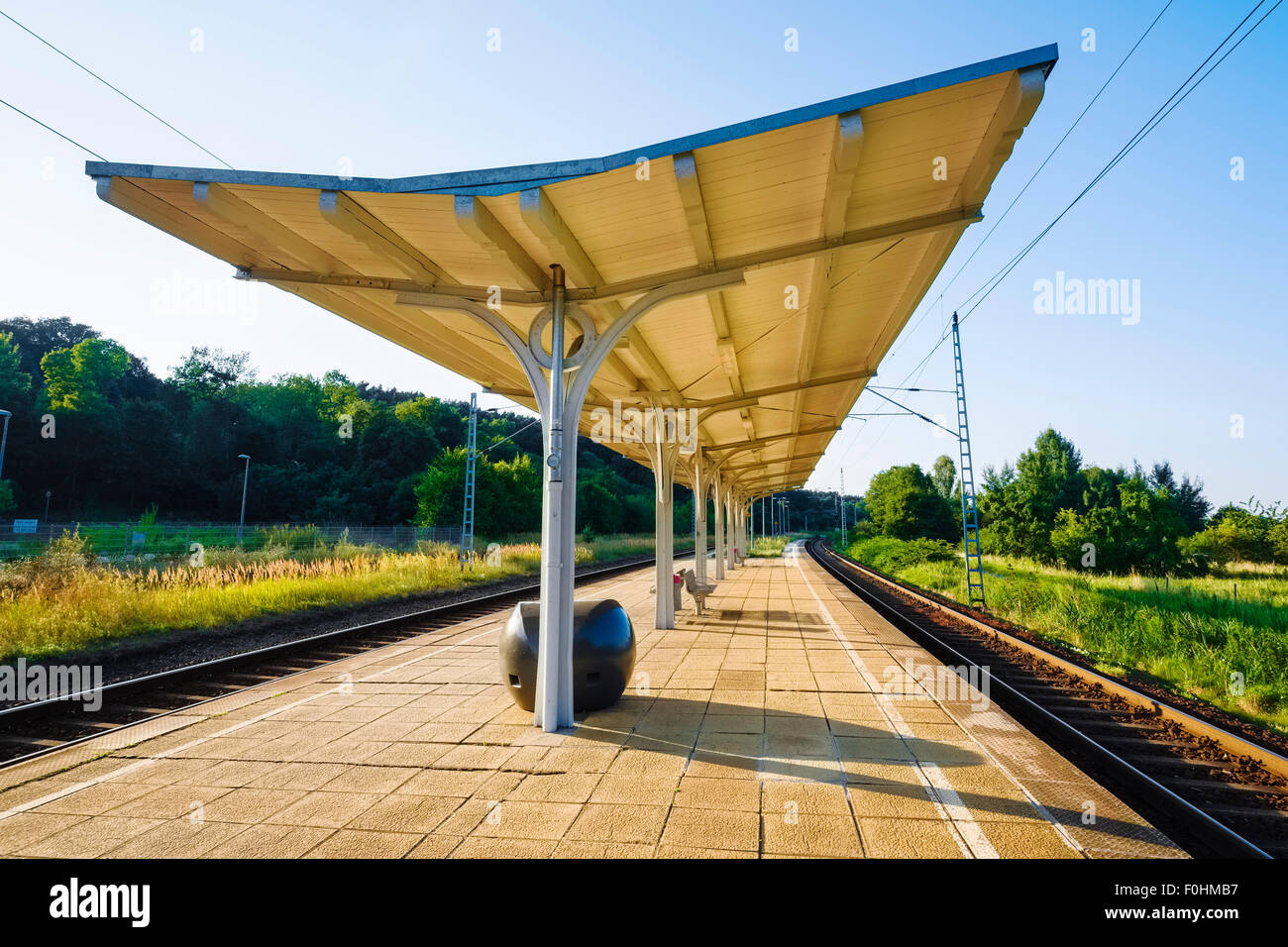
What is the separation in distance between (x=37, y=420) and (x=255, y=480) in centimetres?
1538

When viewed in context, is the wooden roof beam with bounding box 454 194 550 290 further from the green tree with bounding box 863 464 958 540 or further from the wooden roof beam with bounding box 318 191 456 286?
the green tree with bounding box 863 464 958 540

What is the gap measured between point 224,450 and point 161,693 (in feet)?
208

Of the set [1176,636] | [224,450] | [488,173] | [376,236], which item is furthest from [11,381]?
[1176,636]

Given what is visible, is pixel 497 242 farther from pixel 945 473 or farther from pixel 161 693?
pixel 945 473

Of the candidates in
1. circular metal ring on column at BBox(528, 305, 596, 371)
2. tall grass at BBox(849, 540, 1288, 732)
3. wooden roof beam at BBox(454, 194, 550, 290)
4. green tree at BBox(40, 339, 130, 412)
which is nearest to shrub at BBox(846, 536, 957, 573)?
tall grass at BBox(849, 540, 1288, 732)

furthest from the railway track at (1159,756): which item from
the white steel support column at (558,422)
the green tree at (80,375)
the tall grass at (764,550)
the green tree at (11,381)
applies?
the green tree at (80,375)

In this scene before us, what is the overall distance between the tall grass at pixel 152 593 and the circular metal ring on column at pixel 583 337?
755 centimetres

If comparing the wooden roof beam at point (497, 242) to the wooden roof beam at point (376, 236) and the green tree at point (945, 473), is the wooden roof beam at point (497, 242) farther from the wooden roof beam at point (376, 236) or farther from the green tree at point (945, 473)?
the green tree at point (945, 473)

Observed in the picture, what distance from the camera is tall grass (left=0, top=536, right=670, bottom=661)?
8.67 metres

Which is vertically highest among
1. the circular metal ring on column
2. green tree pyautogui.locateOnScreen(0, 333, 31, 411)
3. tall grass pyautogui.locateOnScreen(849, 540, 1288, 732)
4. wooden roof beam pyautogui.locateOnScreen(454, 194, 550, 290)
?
green tree pyautogui.locateOnScreen(0, 333, 31, 411)

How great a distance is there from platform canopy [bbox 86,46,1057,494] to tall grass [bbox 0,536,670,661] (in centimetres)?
633
